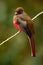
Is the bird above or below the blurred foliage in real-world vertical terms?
above

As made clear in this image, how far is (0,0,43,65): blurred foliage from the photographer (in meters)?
4.39

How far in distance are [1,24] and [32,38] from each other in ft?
8.63

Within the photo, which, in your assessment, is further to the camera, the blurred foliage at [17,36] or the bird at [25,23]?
the blurred foliage at [17,36]

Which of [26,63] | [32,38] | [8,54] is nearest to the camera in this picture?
[32,38]

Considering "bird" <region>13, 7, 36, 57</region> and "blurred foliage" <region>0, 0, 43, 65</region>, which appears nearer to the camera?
A: "bird" <region>13, 7, 36, 57</region>

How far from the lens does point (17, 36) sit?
4527 millimetres

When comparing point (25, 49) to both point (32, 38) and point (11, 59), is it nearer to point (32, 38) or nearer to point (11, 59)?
point (11, 59)

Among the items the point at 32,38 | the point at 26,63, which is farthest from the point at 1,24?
the point at 32,38

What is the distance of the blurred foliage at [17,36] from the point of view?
439cm

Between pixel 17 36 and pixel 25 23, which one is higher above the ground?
pixel 25 23

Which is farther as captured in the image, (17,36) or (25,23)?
(17,36)

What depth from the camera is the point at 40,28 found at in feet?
14.9

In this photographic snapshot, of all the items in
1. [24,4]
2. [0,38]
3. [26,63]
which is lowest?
[26,63]

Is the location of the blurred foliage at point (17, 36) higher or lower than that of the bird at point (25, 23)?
lower
